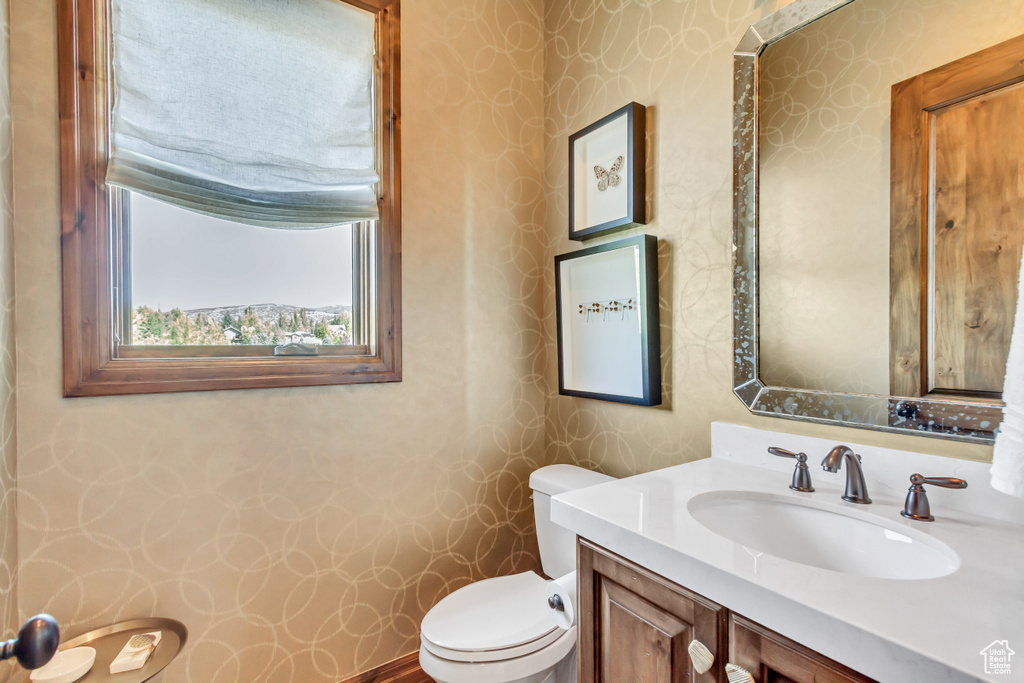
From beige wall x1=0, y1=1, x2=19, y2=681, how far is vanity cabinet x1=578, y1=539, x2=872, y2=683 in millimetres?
1205

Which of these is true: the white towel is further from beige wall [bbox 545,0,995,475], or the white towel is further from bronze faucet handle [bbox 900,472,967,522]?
beige wall [bbox 545,0,995,475]

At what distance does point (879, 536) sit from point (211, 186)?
175 centimetres

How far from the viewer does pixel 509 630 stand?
48.2 inches

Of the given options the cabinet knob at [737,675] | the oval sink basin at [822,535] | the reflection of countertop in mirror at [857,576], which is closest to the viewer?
the reflection of countertop in mirror at [857,576]

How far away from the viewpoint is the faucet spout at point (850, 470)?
0.90m

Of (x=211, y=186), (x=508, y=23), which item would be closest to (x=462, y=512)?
(x=211, y=186)

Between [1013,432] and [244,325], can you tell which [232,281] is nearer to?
[244,325]

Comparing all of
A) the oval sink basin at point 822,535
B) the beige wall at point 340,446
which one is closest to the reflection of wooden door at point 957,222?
the oval sink basin at point 822,535

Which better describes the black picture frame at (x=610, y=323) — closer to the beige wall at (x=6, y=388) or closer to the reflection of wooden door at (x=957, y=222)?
the reflection of wooden door at (x=957, y=222)

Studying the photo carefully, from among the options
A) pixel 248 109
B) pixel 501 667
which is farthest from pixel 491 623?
pixel 248 109

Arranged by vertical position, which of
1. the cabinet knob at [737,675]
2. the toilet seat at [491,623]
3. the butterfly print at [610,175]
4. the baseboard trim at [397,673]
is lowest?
the baseboard trim at [397,673]

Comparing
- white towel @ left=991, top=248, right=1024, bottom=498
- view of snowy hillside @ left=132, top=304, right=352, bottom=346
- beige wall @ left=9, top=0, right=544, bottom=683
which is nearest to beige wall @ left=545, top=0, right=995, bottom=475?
beige wall @ left=9, top=0, right=544, bottom=683

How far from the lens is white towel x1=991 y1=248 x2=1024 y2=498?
21.2 inches

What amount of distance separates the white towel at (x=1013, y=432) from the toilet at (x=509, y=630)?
3.07 feet
